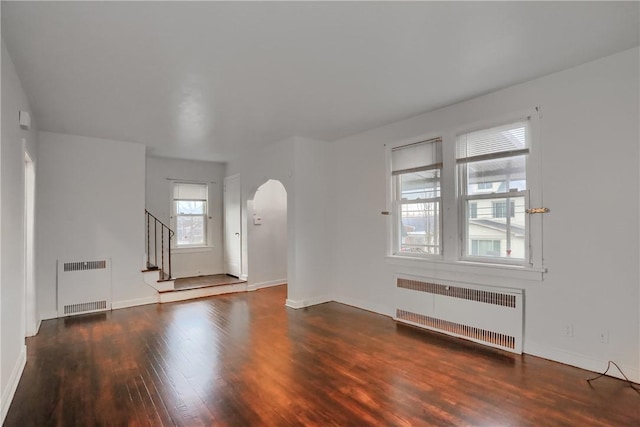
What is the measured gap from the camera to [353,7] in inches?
81.7

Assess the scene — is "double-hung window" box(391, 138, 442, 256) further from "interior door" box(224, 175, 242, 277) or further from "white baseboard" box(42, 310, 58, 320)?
"white baseboard" box(42, 310, 58, 320)

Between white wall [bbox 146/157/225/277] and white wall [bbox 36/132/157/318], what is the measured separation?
143 centimetres

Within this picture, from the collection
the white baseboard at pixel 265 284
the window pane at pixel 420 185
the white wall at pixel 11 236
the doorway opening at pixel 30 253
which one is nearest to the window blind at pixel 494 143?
the window pane at pixel 420 185

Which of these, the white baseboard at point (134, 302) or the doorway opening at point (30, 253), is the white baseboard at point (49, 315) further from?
the white baseboard at point (134, 302)

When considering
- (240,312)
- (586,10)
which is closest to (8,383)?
(240,312)

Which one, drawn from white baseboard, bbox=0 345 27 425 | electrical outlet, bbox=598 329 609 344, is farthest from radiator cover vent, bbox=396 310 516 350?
white baseboard, bbox=0 345 27 425

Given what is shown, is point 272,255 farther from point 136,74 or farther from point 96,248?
point 136,74

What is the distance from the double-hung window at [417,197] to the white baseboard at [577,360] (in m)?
1.38

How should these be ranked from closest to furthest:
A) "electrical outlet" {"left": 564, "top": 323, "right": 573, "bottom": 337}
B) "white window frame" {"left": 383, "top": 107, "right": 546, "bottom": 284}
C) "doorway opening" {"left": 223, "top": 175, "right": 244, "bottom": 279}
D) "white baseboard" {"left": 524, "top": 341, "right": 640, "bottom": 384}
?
"white baseboard" {"left": 524, "top": 341, "right": 640, "bottom": 384}
"electrical outlet" {"left": 564, "top": 323, "right": 573, "bottom": 337}
"white window frame" {"left": 383, "top": 107, "right": 546, "bottom": 284}
"doorway opening" {"left": 223, "top": 175, "right": 244, "bottom": 279}

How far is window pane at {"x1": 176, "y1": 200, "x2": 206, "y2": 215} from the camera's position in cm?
725

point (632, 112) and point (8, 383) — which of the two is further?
point (632, 112)

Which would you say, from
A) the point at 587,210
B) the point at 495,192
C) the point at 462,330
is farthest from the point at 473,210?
the point at 462,330

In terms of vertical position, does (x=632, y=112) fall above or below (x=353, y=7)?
below

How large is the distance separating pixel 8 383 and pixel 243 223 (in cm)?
436
